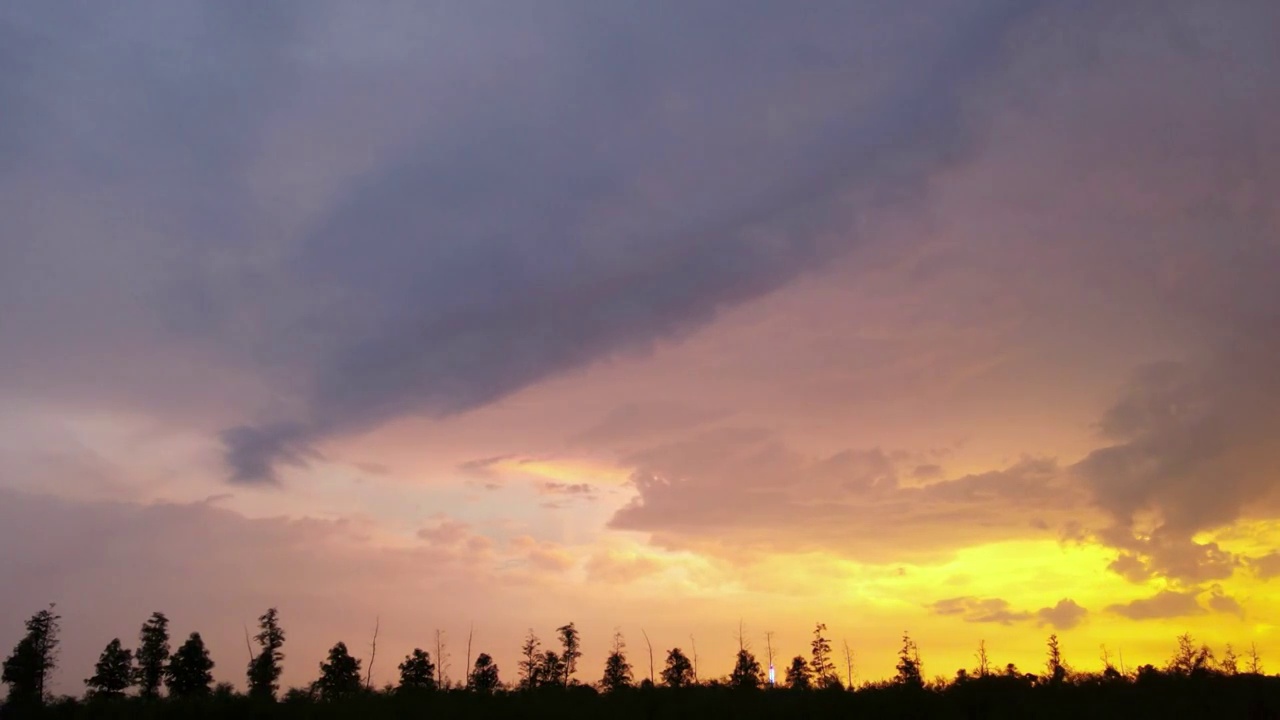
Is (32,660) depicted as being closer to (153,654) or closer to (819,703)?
(153,654)

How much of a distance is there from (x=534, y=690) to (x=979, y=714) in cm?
1782

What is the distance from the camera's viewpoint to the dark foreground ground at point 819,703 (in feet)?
106

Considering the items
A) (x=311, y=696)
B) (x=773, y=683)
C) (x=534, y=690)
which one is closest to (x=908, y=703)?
(x=773, y=683)

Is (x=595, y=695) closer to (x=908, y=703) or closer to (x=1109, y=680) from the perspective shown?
(x=908, y=703)

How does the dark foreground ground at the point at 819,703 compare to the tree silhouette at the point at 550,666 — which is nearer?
the dark foreground ground at the point at 819,703

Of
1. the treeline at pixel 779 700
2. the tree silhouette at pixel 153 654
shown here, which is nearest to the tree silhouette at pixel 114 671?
the tree silhouette at pixel 153 654

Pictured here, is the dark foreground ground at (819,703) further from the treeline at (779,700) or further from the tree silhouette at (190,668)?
the tree silhouette at (190,668)

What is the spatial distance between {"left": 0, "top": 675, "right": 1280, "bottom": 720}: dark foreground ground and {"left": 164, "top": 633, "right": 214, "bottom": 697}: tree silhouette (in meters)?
48.8

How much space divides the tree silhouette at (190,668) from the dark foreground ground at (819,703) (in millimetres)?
48762

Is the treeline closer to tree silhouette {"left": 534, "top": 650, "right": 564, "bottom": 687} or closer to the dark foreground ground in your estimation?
the dark foreground ground

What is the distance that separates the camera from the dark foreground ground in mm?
32188

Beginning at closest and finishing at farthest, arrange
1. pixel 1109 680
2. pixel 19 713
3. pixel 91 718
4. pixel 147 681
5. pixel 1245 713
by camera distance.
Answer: pixel 1245 713 → pixel 1109 680 → pixel 91 718 → pixel 19 713 → pixel 147 681

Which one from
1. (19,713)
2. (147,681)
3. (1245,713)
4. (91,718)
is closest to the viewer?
(1245,713)

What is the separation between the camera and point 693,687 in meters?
37.3
